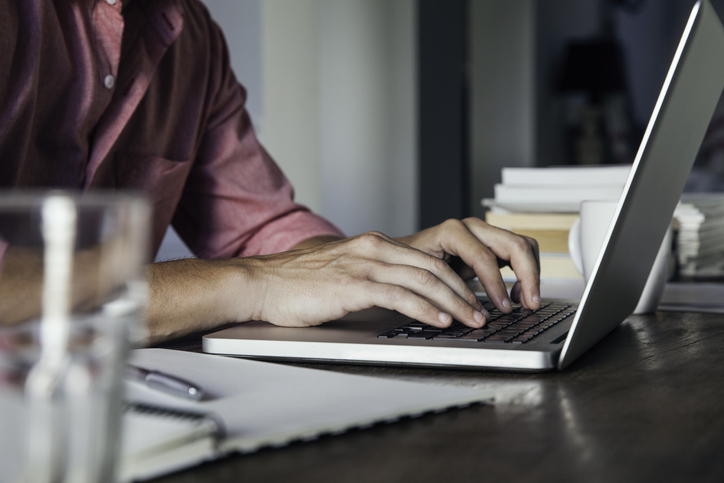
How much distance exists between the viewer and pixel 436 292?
2.09ft

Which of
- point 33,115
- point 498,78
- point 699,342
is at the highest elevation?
point 498,78

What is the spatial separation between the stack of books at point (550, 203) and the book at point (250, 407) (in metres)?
0.76

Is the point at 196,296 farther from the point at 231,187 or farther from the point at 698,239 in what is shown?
the point at 698,239

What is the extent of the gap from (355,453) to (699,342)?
0.46m

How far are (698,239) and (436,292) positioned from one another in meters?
0.89

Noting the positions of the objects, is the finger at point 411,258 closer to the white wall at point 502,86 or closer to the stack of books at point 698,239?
the stack of books at point 698,239

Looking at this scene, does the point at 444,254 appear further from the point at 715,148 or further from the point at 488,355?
the point at 715,148

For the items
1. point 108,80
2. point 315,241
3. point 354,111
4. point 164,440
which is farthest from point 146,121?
point 354,111

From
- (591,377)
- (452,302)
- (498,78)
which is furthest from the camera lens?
(498,78)

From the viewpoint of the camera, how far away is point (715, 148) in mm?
3660

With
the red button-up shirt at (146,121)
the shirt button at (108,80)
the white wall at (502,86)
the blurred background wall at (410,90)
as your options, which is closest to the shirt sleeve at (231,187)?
the red button-up shirt at (146,121)

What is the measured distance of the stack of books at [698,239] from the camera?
4.29 ft

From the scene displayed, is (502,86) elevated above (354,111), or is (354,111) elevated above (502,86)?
(502,86)

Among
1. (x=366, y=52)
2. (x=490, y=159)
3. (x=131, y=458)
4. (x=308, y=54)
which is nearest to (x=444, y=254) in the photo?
(x=131, y=458)
